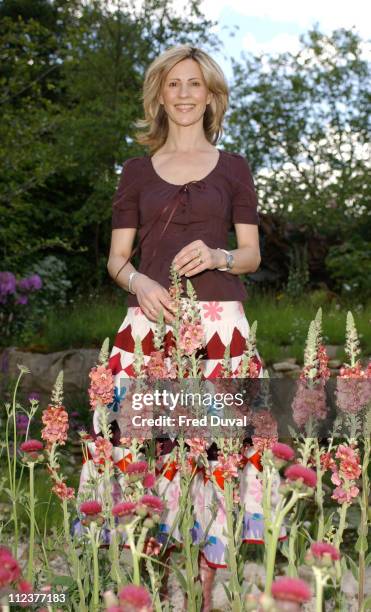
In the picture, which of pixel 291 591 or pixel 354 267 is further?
pixel 354 267

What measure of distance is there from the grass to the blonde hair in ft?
14.4

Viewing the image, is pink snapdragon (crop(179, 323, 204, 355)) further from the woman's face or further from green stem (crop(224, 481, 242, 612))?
the woman's face

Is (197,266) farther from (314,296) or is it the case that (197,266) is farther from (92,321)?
(314,296)

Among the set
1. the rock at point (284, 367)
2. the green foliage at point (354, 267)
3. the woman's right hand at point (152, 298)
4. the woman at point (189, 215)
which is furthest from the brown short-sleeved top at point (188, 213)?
the green foliage at point (354, 267)

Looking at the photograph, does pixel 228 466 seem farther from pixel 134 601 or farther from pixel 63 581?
pixel 134 601

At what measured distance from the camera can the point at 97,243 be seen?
47.5 feet

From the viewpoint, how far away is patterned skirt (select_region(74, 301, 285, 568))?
2.87 m

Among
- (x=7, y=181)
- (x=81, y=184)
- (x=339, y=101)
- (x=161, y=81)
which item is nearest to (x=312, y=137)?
(x=339, y=101)

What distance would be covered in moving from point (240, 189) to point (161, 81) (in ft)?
1.91

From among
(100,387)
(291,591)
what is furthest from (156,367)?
(291,591)

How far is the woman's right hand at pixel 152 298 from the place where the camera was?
263 cm

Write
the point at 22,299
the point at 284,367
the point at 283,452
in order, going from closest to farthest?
the point at 283,452 < the point at 284,367 < the point at 22,299

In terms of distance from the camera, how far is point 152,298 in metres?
2.69

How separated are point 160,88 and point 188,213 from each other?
610 millimetres
